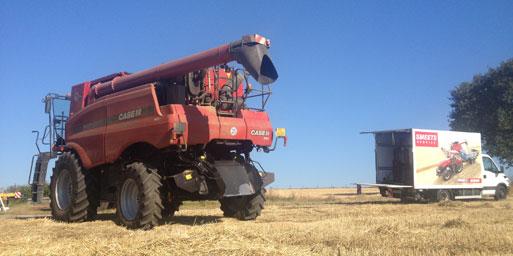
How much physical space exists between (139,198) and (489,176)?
62.9 feet

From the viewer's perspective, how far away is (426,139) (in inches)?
883

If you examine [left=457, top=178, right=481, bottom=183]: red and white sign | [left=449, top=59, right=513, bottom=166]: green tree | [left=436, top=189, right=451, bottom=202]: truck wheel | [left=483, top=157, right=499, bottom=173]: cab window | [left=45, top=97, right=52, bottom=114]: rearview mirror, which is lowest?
[left=436, top=189, right=451, bottom=202]: truck wheel

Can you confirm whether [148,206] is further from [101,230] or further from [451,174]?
[451,174]

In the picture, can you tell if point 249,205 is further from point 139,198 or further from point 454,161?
point 454,161

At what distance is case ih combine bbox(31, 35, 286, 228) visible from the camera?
10688 millimetres

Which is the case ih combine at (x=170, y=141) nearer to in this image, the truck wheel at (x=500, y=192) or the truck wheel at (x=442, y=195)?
the truck wheel at (x=442, y=195)

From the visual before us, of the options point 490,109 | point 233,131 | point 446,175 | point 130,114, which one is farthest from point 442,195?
point 490,109

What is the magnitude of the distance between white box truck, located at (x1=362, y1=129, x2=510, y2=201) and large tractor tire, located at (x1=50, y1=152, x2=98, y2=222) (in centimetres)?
1295

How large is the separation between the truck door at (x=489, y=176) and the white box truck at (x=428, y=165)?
0.50 feet

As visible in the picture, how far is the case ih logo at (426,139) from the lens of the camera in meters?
22.1

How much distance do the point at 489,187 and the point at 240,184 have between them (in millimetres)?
17319

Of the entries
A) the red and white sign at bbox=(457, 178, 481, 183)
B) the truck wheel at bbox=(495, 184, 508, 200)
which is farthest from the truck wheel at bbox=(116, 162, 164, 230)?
the truck wheel at bbox=(495, 184, 508, 200)

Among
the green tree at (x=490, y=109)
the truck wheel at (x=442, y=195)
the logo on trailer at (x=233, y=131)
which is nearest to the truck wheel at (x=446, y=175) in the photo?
the truck wheel at (x=442, y=195)

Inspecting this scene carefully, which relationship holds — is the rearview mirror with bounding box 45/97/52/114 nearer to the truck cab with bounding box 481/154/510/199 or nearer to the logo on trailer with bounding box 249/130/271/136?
the logo on trailer with bounding box 249/130/271/136
